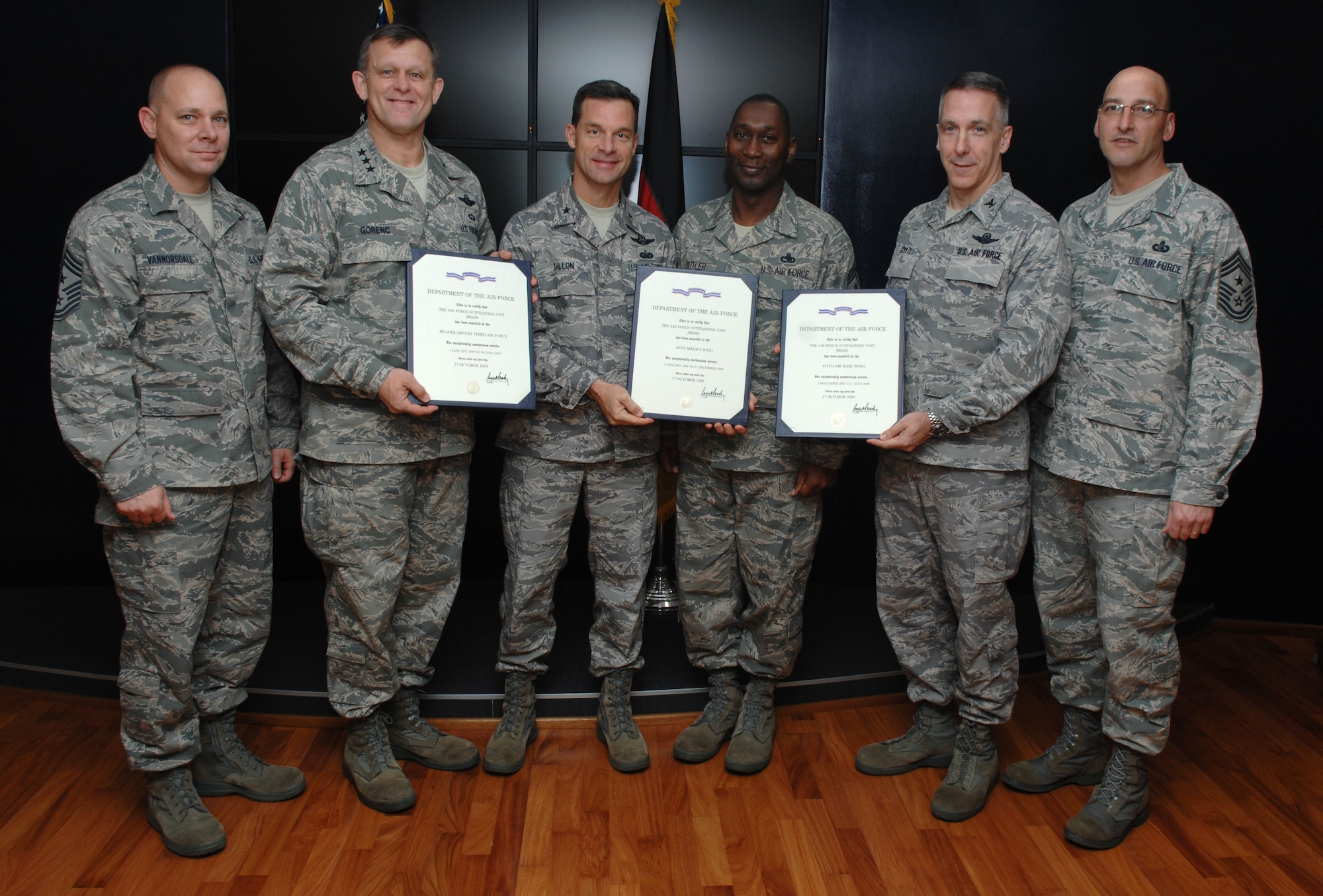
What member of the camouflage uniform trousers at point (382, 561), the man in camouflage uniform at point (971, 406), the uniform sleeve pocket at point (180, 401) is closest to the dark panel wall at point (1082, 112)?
the man in camouflage uniform at point (971, 406)

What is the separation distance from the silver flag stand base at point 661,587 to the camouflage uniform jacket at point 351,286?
1.32 m

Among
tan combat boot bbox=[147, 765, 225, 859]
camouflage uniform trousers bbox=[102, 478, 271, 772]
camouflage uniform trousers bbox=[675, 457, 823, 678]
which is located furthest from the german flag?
tan combat boot bbox=[147, 765, 225, 859]

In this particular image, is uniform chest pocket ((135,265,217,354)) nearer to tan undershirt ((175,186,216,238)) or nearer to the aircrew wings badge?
tan undershirt ((175,186,216,238))

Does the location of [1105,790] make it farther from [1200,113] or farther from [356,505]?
[1200,113]

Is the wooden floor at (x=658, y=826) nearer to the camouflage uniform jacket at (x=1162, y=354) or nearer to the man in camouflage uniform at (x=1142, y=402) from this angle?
the man in camouflage uniform at (x=1142, y=402)

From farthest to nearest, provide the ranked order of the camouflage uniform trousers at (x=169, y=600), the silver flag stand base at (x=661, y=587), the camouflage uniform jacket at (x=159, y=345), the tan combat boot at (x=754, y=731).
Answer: the silver flag stand base at (x=661, y=587), the tan combat boot at (x=754, y=731), the camouflage uniform trousers at (x=169, y=600), the camouflage uniform jacket at (x=159, y=345)

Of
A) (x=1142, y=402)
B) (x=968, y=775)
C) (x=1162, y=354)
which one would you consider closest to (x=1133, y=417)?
(x=1142, y=402)

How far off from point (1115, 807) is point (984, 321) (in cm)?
129

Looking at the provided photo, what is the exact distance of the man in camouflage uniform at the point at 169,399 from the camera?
83.0 inches

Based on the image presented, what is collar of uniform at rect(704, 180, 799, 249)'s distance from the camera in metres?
2.60

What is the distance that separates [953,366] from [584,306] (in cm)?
100

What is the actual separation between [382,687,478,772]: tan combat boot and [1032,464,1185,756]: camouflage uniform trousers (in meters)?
1.69

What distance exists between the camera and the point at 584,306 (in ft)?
8.26

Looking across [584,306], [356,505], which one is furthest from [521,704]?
[584,306]
